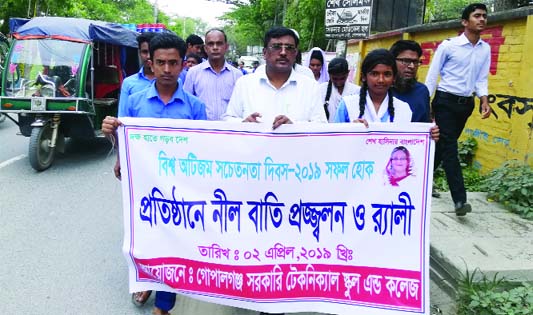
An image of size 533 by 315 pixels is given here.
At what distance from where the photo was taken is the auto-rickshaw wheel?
6344 millimetres

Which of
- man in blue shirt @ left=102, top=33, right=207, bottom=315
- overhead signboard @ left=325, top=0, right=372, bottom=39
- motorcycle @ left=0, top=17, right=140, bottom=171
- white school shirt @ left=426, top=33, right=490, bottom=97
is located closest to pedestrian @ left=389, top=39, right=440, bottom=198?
white school shirt @ left=426, top=33, right=490, bottom=97

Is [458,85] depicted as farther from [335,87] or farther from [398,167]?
[398,167]

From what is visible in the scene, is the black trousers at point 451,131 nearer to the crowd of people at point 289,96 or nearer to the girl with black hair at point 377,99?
the crowd of people at point 289,96

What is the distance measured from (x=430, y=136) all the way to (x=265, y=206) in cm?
94

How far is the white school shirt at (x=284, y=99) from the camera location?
2.74 m

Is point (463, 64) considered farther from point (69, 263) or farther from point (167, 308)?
point (69, 263)

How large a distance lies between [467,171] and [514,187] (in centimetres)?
166

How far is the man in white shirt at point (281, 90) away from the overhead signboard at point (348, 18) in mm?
4503

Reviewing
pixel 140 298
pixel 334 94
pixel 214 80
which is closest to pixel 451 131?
pixel 334 94

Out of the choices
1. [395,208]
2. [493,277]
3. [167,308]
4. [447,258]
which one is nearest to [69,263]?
[167,308]

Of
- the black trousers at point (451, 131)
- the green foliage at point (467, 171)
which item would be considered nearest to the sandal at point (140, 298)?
the black trousers at point (451, 131)

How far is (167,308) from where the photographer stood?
2.88 m

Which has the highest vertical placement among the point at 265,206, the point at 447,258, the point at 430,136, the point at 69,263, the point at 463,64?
the point at 463,64

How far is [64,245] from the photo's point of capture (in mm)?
4074
